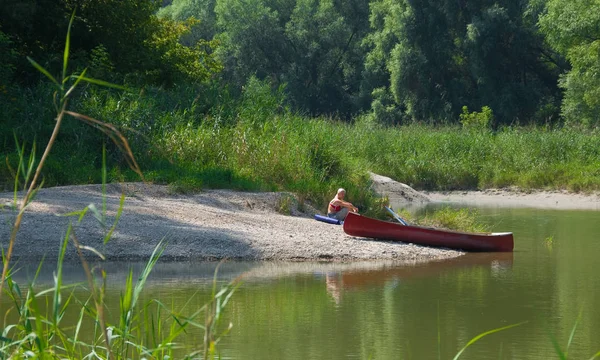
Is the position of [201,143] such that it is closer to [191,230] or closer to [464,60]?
[191,230]

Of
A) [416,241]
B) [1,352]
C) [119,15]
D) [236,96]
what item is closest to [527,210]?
[236,96]

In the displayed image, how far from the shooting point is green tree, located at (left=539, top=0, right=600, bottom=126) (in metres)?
40.0

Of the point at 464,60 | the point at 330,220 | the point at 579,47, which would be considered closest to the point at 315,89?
the point at 464,60

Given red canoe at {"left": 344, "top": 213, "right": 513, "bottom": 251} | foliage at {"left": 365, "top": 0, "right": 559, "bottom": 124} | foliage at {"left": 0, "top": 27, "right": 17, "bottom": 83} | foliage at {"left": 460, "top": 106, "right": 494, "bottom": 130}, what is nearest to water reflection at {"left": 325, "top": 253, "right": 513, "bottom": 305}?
red canoe at {"left": 344, "top": 213, "right": 513, "bottom": 251}

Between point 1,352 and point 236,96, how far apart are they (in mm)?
21410

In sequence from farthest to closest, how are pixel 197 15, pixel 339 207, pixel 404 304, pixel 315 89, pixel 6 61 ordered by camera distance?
A: pixel 197 15 < pixel 315 89 < pixel 6 61 < pixel 339 207 < pixel 404 304

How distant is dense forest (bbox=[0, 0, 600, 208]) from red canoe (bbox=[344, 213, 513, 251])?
3.52 m

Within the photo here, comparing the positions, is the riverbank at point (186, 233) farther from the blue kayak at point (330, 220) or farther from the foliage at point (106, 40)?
the foliage at point (106, 40)

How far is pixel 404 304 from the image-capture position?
12.0m

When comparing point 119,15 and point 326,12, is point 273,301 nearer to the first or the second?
point 119,15

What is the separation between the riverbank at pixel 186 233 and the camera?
15.0m

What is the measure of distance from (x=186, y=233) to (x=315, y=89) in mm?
44517

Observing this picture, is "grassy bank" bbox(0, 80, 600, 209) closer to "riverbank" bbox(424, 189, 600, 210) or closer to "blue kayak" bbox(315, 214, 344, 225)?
"riverbank" bbox(424, 189, 600, 210)

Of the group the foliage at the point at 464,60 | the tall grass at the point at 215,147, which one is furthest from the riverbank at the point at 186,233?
the foliage at the point at 464,60
